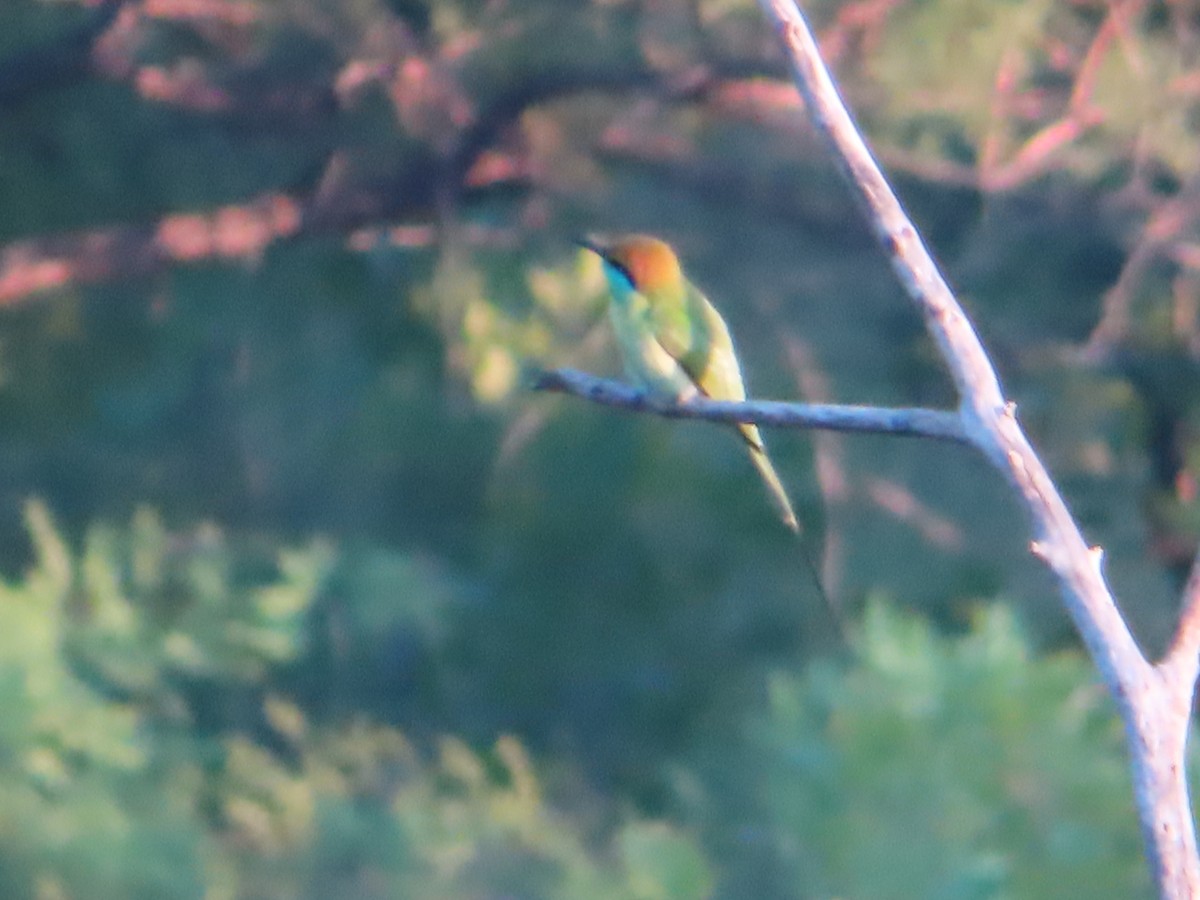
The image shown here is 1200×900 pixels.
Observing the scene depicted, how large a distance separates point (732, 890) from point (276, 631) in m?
1.50

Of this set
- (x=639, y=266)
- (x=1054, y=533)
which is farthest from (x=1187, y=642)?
(x=639, y=266)

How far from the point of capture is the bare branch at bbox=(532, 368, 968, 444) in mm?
1376

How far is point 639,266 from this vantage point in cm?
235

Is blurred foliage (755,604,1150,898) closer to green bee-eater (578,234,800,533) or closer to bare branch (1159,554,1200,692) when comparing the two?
green bee-eater (578,234,800,533)

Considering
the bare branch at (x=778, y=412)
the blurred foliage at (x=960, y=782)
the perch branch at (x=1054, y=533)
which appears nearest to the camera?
the perch branch at (x=1054, y=533)

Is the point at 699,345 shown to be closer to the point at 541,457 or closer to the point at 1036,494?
the point at 1036,494

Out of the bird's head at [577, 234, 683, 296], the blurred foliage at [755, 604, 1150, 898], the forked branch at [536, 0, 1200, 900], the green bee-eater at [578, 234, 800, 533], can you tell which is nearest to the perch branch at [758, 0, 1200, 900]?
the forked branch at [536, 0, 1200, 900]

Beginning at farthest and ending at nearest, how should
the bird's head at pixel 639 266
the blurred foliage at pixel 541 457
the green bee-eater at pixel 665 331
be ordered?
the blurred foliage at pixel 541 457 < the bird's head at pixel 639 266 < the green bee-eater at pixel 665 331

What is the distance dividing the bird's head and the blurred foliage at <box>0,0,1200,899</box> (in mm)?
1593

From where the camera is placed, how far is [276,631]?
187 inches

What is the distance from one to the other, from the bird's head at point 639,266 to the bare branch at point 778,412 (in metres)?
0.50

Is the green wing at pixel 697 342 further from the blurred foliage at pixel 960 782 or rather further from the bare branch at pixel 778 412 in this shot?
the blurred foliage at pixel 960 782

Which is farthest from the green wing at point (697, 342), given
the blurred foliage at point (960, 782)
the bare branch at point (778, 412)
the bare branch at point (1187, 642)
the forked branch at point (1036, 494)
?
the blurred foliage at point (960, 782)

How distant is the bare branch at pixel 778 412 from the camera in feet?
4.51
